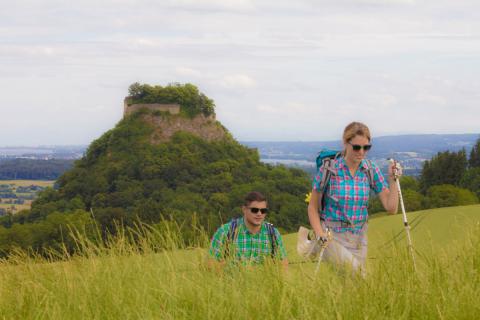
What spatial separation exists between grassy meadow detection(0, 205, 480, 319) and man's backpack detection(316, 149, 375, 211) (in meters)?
0.63

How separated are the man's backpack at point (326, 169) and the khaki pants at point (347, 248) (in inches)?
8.2

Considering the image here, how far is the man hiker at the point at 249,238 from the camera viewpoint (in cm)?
595

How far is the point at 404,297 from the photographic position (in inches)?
186

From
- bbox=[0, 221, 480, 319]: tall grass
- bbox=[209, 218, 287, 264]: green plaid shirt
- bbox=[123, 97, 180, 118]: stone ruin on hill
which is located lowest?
bbox=[0, 221, 480, 319]: tall grass

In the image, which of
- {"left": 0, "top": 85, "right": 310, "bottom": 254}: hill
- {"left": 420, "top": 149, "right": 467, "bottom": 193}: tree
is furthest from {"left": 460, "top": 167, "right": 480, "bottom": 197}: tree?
{"left": 0, "top": 85, "right": 310, "bottom": 254}: hill

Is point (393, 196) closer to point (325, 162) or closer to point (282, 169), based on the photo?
point (325, 162)

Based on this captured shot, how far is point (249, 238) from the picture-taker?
240 inches

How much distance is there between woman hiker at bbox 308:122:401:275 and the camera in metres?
5.90

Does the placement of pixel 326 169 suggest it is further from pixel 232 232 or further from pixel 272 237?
pixel 232 232

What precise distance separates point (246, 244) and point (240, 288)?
0.90 meters

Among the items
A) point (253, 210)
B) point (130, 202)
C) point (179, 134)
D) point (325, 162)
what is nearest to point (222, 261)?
point (253, 210)

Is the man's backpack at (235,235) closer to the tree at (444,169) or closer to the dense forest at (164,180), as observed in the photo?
the tree at (444,169)

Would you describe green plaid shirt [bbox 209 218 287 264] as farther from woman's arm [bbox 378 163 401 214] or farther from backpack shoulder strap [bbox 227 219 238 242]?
woman's arm [bbox 378 163 401 214]

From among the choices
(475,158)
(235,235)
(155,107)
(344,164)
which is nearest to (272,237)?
(235,235)
